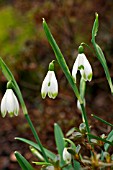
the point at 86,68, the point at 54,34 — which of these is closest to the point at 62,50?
the point at 54,34

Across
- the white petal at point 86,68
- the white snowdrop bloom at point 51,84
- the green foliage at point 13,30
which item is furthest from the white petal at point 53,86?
the green foliage at point 13,30

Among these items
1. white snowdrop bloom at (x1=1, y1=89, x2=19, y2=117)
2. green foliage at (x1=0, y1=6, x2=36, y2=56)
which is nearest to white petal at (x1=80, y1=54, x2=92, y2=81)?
white snowdrop bloom at (x1=1, y1=89, x2=19, y2=117)

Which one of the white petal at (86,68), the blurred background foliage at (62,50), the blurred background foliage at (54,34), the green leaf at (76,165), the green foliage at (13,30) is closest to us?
the white petal at (86,68)

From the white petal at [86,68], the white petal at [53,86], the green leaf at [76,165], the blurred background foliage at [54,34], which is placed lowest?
the green leaf at [76,165]

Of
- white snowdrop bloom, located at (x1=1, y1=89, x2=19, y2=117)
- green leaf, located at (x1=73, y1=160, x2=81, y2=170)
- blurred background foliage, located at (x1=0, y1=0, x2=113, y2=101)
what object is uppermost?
blurred background foliage, located at (x1=0, y1=0, x2=113, y2=101)

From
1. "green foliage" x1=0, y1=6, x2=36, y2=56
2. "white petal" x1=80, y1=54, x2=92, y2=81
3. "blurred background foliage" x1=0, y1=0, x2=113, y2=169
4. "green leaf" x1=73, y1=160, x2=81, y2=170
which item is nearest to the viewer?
"white petal" x1=80, y1=54, x2=92, y2=81

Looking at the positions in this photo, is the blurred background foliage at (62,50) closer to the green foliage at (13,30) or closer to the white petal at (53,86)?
the green foliage at (13,30)

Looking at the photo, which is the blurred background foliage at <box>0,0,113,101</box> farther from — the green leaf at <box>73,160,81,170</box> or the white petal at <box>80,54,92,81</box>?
the white petal at <box>80,54,92,81</box>

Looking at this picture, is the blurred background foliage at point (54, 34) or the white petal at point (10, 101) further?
the blurred background foliage at point (54, 34)
